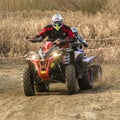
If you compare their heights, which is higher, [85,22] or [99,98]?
[85,22]

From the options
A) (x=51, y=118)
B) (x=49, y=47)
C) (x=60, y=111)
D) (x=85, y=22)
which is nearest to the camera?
(x=51, y=118)

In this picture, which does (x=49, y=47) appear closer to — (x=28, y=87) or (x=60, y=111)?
(x=28, y=87)

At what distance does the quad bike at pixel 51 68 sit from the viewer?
10805 millimetres

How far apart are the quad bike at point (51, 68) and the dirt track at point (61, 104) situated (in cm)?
30

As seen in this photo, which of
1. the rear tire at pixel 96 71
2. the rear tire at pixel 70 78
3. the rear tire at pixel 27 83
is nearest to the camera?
the rear tire at pixel 70 78

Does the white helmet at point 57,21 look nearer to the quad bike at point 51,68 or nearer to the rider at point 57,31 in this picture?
the rider at point 57,31

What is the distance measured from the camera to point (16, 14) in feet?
87.1

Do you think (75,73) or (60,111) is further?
(75,73)

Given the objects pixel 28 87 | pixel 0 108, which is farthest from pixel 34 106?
pixel 28 87

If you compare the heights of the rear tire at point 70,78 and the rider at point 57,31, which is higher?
the rider at point 57,31

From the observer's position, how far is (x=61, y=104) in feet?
31.9

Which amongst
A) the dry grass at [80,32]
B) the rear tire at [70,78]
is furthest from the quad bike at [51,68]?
the dry grass at [80,32]

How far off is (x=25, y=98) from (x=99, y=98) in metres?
1.70

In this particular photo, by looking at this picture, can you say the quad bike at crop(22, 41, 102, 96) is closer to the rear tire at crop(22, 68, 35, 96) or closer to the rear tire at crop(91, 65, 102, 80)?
the rear tire at crop(22, 68, 35, 96)
